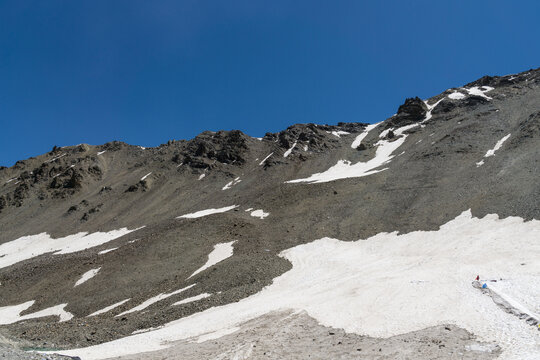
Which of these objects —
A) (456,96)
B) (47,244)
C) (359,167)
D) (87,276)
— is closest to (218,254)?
(87,276)

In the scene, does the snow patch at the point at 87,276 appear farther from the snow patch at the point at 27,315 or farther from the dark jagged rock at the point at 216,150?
the dark jagged rock at the point at 216,150

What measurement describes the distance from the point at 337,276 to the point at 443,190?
82.6ft

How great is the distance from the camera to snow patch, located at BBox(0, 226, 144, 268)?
5825 centimetres

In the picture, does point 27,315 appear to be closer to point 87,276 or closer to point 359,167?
point 87,276

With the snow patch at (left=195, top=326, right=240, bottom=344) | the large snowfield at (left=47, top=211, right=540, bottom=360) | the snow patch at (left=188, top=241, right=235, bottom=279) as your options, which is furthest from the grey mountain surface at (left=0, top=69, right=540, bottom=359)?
the large snowfield at (left=47, top=211, right=540, bottom=360)

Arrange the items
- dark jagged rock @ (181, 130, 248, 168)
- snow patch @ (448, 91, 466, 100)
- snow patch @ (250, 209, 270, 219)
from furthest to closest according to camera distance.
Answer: snow patch @ (448, 91, 466, 100) → dark jagged rock @ (181, 130, 248, 168) → snow patch @ (250, 209, 270, 219)

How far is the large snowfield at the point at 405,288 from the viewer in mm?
17875

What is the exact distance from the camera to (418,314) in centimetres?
1919

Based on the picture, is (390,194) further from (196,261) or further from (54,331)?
(54,331)

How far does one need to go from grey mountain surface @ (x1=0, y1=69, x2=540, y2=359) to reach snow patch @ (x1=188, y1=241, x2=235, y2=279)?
2.85 ft

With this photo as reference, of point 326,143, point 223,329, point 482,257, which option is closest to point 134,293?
point 223,329

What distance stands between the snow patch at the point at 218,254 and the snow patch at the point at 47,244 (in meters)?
26.0

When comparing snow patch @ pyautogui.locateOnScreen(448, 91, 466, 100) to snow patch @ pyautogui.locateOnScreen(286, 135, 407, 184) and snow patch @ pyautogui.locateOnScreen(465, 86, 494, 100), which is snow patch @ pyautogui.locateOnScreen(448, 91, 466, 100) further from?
snow patch @ pyautogui.locateOnScreen(286, 135, 407, 184)

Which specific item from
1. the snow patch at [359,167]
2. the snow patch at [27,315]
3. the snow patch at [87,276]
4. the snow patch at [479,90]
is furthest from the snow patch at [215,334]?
the snow patch at [479,90]
